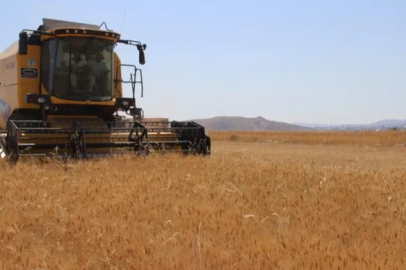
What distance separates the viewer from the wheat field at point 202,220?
145 inches

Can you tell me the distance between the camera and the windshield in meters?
11.3

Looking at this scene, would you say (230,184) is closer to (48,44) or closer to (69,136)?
(69,136)

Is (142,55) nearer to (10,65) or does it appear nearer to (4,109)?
(10,65)

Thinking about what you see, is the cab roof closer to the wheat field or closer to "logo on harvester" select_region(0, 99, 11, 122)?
"logo on harvester" select_region(0, 99, 11, 122)

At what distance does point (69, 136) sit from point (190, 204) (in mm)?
5479

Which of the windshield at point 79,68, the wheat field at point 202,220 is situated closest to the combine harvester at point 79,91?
the windshield at point 79,68

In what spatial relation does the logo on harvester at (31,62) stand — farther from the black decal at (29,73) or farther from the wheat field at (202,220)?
the wheat field at (202,220)

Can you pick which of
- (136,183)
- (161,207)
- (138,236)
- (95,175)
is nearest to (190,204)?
(161,207)

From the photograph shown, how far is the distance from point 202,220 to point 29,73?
26.9ft

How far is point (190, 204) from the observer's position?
5.18 metres

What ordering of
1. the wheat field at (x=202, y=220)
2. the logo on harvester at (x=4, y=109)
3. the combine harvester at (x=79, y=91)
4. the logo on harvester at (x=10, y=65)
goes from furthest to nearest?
the logo on harvester at (x=4, y=109), the logo on harvester at (x=10, y=65), the combine harvester at (x=79, y=91), the wheat field at (x=202, y=220)

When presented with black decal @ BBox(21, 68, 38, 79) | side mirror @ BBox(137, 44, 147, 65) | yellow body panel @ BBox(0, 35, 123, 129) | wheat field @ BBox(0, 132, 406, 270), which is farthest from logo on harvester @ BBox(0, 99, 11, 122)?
wheat field @ BBox(0, 132, 406, 270)

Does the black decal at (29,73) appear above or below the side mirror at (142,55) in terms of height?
below

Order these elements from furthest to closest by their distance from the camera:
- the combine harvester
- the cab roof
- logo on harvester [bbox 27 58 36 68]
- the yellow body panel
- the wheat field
Result: 1. the cab roof
2. logo on harvester [bbox 27 58 36 68]
3. the yellow body panel
4. the combine harvester
5. the wheat field
